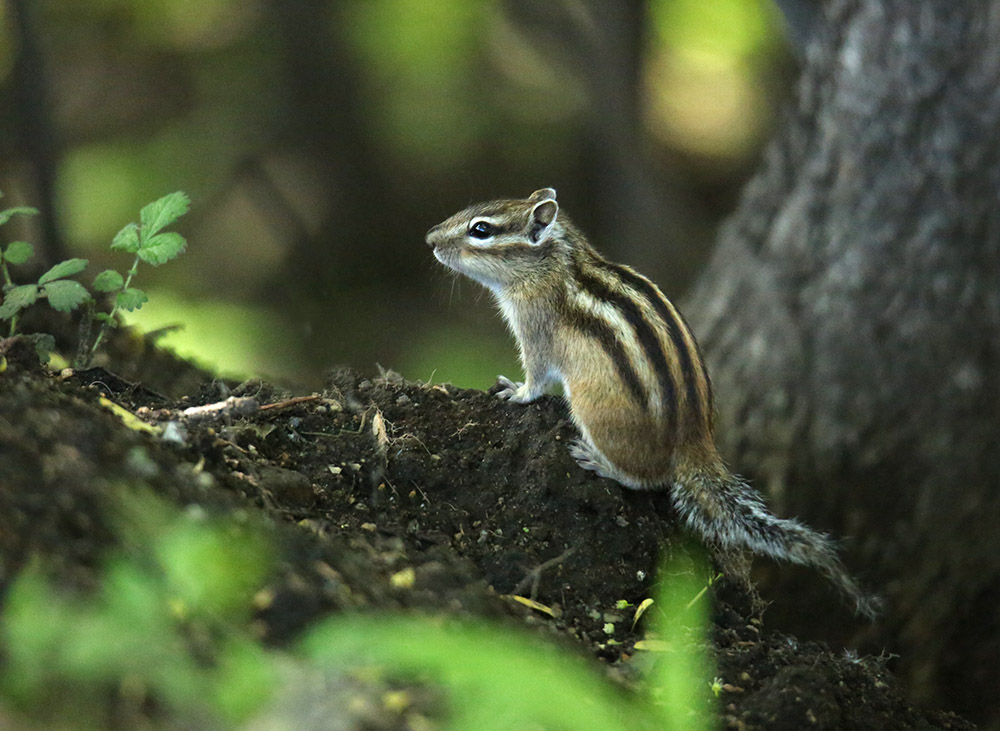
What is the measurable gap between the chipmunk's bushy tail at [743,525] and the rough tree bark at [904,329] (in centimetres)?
190

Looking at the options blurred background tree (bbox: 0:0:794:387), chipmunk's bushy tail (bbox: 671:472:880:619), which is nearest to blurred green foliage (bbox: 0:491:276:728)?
chipmunk's bushy tail (bbox: 671:472:880:619)

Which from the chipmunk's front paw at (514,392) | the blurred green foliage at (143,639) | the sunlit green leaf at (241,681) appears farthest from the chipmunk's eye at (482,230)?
the sunlit green leaf at (241,681)

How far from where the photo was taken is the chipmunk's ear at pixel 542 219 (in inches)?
159

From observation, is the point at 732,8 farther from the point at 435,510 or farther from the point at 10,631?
the point at 10,631

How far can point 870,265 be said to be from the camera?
16.9ft

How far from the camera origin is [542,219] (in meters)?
4.05

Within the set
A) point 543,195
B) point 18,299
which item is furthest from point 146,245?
point 543,195

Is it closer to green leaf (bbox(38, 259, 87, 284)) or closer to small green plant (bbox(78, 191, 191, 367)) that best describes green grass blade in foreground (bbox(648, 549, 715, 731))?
small green plant (bbox(78, 191, 191, 367))

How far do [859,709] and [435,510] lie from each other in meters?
1.25

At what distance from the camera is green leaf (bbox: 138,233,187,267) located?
10.4 ft

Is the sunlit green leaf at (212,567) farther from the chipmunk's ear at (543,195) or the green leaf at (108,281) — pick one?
the chipmunk's ear at (543,195)

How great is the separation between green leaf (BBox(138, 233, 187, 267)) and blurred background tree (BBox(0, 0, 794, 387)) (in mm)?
5342

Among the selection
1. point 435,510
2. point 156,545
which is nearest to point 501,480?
point 435,510

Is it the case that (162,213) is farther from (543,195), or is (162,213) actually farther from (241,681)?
(241,681)
